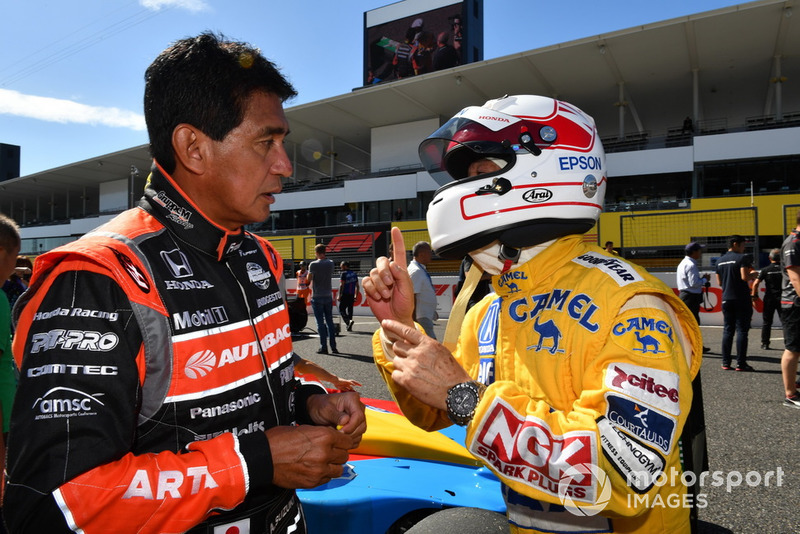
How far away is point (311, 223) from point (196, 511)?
28.9 meters

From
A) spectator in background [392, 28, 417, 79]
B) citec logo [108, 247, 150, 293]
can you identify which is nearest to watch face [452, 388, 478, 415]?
citec logo [108, 247, 150, 293]

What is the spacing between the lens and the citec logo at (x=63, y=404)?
2.91 feet

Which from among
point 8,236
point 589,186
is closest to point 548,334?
point 589,186

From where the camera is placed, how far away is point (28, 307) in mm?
996

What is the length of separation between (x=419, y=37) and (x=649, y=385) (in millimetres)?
30391

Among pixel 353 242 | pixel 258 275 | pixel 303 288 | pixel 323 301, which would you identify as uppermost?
pixel 353 242

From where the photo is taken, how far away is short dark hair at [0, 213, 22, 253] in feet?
8.09

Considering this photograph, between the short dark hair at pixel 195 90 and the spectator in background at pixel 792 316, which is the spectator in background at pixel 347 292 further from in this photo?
the short dark hair at pixel 195 90

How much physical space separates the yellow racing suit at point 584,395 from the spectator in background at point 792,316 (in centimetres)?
437

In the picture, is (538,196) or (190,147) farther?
(538,196)

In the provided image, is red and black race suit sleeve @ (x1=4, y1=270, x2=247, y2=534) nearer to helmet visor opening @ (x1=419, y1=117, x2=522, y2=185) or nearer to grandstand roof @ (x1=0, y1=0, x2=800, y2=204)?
helmet visor opening @ (x1=419, y1=117, x2=522, y2=185)

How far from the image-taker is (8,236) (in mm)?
2498

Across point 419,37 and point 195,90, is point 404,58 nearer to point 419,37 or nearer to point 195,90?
point 419,37

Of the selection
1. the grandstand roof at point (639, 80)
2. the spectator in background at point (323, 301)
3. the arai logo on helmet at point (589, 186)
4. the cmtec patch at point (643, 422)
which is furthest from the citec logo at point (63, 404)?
the grandstand roof at point (639, 80)
